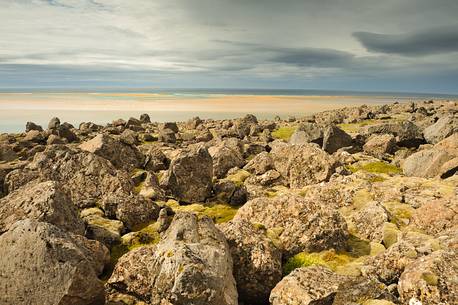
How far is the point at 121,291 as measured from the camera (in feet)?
53.5

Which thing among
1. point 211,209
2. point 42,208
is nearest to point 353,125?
point 211,209

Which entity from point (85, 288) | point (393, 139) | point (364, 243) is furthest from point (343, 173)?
point (85, 288)

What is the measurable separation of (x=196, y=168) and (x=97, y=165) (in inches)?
297

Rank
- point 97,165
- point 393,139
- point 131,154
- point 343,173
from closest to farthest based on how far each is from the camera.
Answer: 1. point 97,165
2. point 343,173
3. point 131,154
4. point 393,139

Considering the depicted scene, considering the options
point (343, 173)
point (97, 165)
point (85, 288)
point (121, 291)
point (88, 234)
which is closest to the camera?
point (85, 288)

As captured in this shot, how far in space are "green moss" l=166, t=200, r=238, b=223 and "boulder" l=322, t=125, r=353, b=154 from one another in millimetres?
22411

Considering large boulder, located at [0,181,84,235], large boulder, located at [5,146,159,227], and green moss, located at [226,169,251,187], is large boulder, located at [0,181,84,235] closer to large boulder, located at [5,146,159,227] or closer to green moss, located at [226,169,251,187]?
large boulder, located at [5,146,159,227]

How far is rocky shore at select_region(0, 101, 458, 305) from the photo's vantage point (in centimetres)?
1341

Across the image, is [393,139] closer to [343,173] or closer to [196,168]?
[343,173]

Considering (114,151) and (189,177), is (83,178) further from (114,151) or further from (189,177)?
(114,151)

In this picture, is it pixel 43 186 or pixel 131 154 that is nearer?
pixel 43 186

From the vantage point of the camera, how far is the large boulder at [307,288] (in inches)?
545

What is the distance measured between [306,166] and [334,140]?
16.3m

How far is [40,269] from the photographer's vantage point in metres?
13.2
